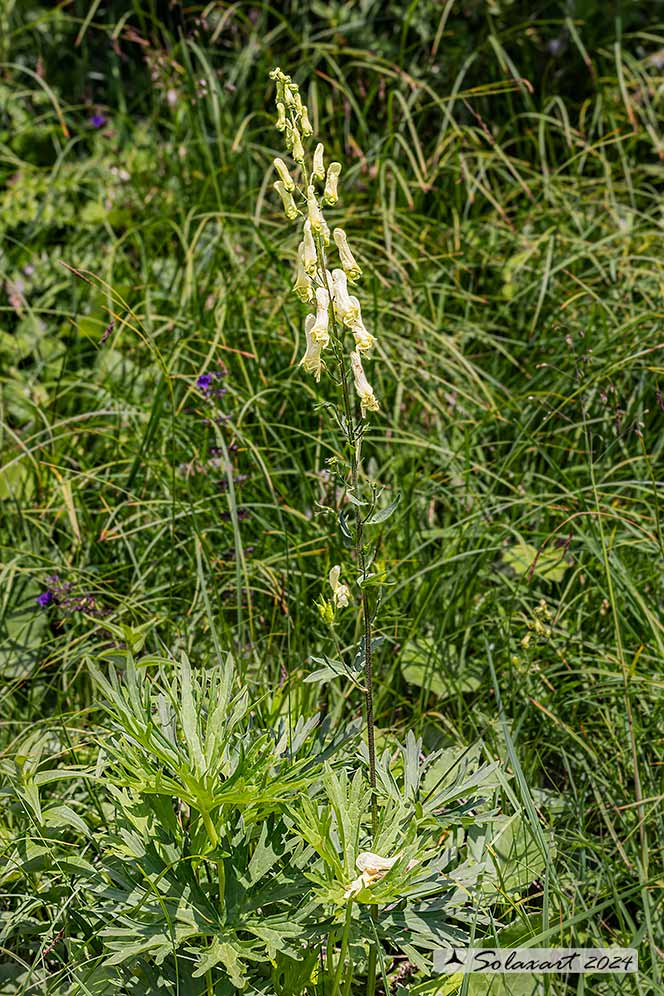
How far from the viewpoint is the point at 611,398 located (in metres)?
3.07

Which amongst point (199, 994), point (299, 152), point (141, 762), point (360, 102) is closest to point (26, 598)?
point (141, 762)

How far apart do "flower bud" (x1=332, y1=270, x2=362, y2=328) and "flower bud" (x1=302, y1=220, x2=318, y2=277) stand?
2.0 inches

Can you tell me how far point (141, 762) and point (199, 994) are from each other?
0.40 m

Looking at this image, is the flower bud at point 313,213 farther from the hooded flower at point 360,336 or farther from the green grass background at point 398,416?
the green grass background at point 398,416

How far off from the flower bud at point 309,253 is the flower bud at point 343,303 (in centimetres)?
5

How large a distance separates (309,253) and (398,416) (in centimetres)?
149

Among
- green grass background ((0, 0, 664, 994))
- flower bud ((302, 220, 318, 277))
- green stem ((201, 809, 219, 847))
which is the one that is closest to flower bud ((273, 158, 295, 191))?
flower bud ((302, 220, 318, 277))

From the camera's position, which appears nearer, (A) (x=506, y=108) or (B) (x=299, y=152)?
(B) (x=299, y=152)

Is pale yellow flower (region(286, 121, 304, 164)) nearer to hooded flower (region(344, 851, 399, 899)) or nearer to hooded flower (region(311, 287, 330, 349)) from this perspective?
hooded flower (region(311, 287, 330, 349))

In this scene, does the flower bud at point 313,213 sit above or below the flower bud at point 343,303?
above

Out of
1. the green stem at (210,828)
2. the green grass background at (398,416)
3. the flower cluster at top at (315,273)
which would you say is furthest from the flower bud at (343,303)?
the green stem at (210,828)

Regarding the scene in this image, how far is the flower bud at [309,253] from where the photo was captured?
174 centimetres

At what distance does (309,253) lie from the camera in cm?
175

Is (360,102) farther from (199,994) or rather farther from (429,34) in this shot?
(199,994)
